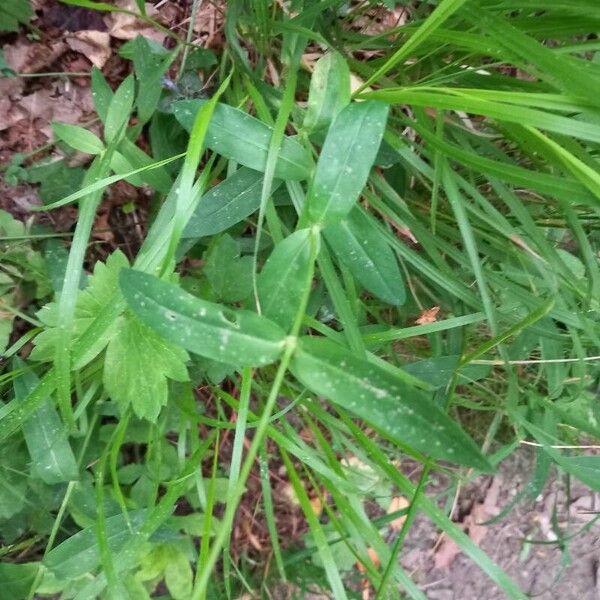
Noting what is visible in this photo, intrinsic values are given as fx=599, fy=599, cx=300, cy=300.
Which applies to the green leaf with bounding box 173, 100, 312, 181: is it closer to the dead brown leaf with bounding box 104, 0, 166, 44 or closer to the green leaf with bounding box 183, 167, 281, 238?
the green leaf with bounding box 183, 167, 281, 238

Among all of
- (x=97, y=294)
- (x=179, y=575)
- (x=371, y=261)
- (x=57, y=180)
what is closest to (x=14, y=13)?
(x=57, y=180)

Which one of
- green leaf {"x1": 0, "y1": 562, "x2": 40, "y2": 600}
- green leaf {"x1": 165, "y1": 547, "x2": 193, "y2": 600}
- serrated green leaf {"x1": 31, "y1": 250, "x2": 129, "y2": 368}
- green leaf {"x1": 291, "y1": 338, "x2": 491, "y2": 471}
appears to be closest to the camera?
green leaf {"x1": 291, "y1": 338, "x2": 491, "y2": 471}

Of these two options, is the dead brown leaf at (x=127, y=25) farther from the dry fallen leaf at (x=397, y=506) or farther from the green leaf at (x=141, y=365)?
the dry fallen leaf at (x=397, y=506)

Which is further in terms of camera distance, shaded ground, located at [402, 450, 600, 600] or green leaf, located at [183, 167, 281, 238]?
shaded ground, located at [402, 450, 600, 600]

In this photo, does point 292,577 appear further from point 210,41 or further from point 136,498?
point 210,41

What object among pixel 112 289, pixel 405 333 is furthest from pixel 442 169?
pixel 112 289

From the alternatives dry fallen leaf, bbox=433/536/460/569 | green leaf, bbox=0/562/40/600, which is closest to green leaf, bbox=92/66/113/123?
green leaf, bbox=0/562/40/600

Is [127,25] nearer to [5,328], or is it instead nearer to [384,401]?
[5,328]
